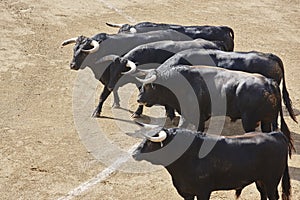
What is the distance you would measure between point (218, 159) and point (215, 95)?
290cm

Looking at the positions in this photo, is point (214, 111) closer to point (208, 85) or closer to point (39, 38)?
point (208, 85)

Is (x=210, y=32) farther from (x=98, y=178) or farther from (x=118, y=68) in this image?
(x=98, y=178)

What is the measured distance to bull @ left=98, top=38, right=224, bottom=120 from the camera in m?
13.0

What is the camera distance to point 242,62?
12.4m

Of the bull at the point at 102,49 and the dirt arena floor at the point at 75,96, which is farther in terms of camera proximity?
the bull at the point at 102,49

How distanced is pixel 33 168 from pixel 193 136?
3.65 meters

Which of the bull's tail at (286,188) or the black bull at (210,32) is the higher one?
the black bull at (210,32)

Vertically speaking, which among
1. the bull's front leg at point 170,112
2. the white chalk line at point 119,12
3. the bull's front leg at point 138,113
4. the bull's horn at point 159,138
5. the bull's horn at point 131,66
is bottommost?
the white chalk line at point 119,12

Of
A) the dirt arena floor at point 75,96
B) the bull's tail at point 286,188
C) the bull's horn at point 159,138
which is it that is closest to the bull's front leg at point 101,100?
the dirt arena floor at point 75,96

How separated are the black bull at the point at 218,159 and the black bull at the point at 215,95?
2.07 m

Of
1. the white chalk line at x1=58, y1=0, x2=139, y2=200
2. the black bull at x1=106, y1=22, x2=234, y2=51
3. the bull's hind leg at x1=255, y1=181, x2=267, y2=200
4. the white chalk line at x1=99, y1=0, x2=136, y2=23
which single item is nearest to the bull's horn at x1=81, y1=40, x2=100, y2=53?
the black bull at x1=106, y1=22, x2=234, y2=51

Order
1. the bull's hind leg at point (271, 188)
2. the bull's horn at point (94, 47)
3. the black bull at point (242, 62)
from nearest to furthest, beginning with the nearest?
the bull's hind leg at point (271, 188)
the black bull at point (242, 62)
the bull's horn at point (94, 47)

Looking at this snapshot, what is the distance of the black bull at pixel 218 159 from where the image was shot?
889cm

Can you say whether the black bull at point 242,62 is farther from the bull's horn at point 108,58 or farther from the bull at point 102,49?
the bull at point 102,49
